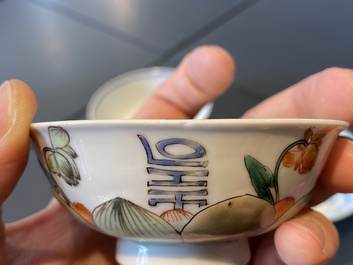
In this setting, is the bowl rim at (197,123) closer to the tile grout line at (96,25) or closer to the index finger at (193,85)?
the index finger at (193,85)

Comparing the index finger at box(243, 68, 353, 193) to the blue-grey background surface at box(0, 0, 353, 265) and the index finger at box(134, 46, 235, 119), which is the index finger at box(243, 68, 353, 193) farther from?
the blue-grey background surface at box(0, 0, 353, 265)

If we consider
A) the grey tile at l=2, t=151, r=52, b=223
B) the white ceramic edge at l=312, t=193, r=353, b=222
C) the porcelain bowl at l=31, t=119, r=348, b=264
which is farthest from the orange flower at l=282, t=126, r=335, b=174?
the grey tile at l=2, t=151, r=52, b=223

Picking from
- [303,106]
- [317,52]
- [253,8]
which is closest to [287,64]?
[317,52]

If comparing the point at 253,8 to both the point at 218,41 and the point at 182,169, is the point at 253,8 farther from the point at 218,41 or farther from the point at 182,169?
the point at 182,169

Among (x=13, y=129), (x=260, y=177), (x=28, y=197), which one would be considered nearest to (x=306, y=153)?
(x=260, y=177)

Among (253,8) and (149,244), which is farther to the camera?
(253,8)

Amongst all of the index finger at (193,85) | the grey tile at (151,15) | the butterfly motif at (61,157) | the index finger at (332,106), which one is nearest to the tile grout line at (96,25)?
the grey tile at (151,15)
